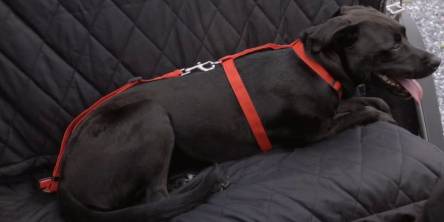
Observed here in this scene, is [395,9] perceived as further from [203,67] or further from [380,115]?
[203,67]

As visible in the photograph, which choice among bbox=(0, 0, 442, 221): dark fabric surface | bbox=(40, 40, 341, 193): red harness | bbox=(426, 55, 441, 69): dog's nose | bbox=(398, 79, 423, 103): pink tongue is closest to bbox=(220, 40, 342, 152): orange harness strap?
bbox=(40, 40, 341, 193): red harness

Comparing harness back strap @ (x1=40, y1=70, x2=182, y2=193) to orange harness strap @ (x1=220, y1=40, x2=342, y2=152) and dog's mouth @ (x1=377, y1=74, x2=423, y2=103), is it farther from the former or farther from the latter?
dog's mouth @ (x1=377, y1=74, x2=423, y2=103)

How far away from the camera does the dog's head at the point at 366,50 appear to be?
215 cm

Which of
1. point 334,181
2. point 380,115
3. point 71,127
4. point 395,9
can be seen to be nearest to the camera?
point 334,181

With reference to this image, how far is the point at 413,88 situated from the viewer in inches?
90.0

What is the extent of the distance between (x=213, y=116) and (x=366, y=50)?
643 mm

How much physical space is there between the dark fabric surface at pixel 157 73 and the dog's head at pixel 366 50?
0.80 ft

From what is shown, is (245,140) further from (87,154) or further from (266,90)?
(87,154)

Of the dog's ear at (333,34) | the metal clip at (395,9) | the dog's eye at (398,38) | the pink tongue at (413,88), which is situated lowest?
the pink tongue at (413,88)

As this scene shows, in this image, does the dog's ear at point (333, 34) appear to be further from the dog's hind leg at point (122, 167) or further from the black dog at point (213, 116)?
the dog's hind leg at point (122, 167)

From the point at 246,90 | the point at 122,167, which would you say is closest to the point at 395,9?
the point at 246,90

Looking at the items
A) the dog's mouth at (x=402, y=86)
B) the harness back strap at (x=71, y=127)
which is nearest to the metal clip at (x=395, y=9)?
the dog's mouth at (x=402, y=86)

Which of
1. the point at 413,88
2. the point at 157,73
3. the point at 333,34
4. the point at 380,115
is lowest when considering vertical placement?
the point at 380,115

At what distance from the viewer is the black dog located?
208 cm
